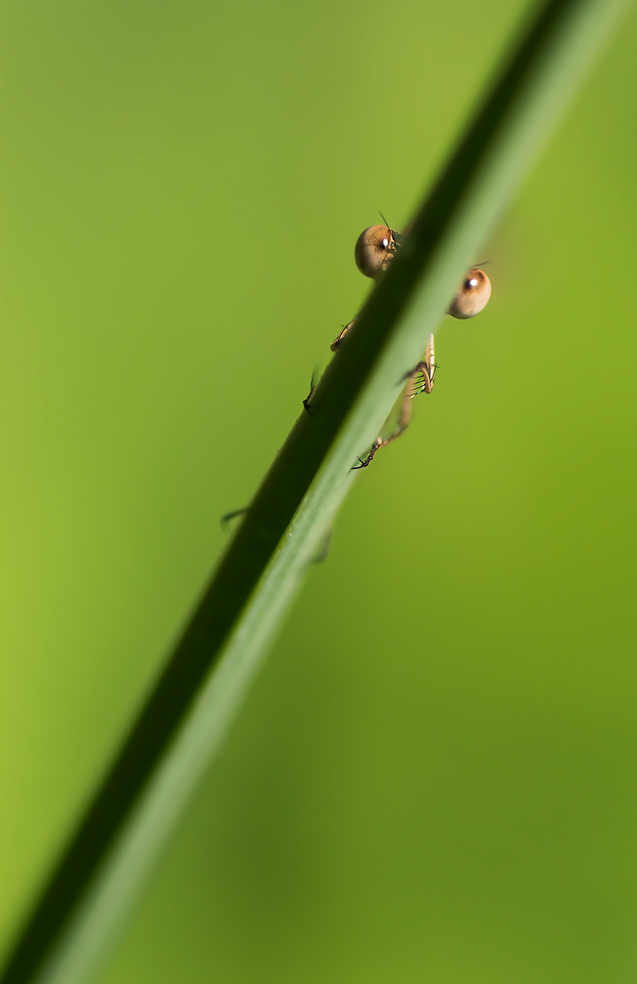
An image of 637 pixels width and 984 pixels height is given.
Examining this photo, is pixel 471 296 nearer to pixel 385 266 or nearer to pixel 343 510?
pixel 385 266

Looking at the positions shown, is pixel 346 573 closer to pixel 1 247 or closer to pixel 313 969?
pixel 313 969

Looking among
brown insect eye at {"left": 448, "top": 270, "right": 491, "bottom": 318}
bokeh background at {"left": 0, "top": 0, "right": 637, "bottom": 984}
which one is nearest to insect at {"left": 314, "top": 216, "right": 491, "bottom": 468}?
brown insect eye at {"left": 448, "top": 270, "right": 491, "bottom": 318}

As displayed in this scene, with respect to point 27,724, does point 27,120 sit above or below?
above

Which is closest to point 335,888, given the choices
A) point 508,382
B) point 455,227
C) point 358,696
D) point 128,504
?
point 358,696

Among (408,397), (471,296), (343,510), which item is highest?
(471,296)

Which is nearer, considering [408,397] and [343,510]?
[408,397]

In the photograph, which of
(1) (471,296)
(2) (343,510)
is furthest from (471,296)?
(2) (343,510)
